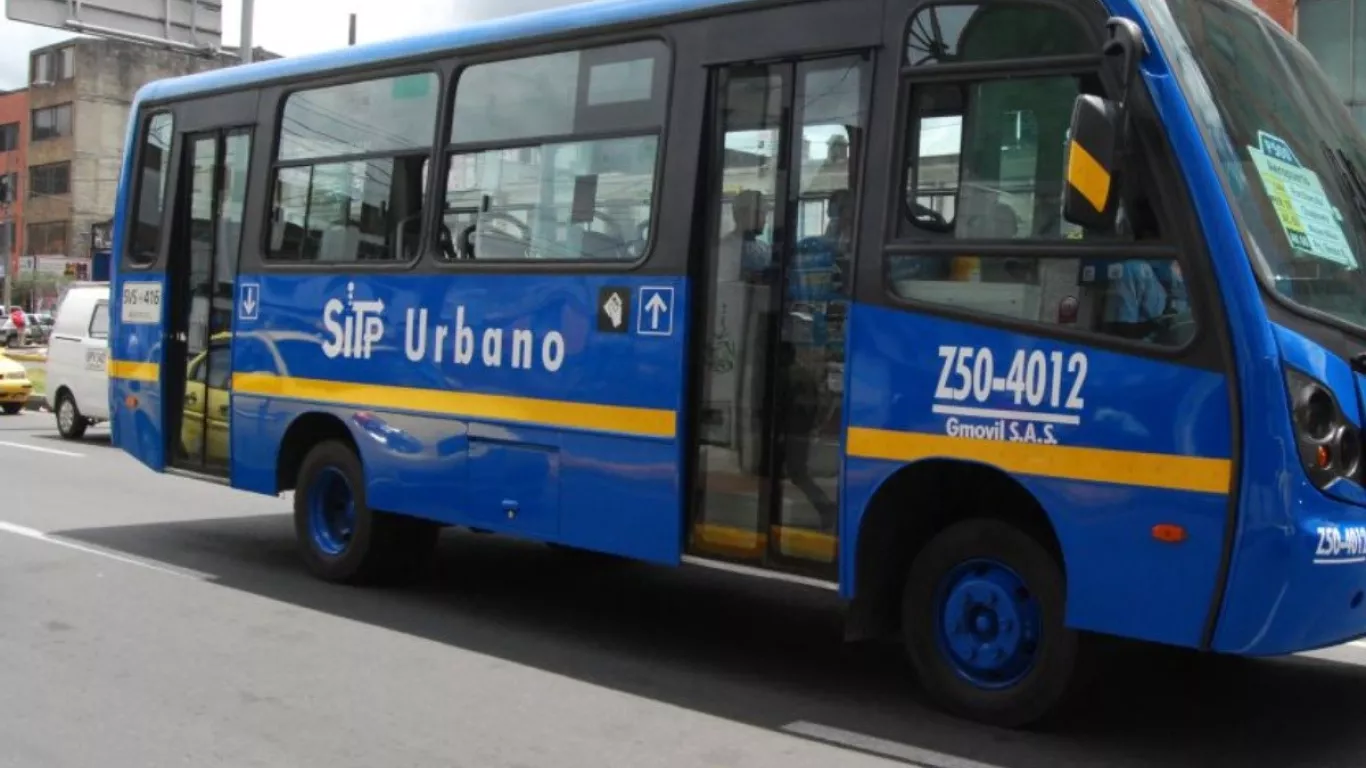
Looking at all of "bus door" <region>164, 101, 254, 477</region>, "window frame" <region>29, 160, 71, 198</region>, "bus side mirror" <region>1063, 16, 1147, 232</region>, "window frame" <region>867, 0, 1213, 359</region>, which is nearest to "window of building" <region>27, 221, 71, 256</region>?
"window frame" <region>29, 160, 71, 198</region>

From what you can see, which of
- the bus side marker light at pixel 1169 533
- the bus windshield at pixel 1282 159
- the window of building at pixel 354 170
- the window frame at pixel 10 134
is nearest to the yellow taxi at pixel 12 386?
the window of building at pixel 354 170

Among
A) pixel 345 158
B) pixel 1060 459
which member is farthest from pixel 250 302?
pixel 1060 459

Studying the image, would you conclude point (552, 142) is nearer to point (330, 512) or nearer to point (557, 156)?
point (557, 156)

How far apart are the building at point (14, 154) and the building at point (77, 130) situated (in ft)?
3.29

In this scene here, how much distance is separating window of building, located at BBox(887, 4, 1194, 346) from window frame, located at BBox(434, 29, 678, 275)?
1.40 m

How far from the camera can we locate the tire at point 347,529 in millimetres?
8586

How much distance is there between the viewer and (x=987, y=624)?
578cm

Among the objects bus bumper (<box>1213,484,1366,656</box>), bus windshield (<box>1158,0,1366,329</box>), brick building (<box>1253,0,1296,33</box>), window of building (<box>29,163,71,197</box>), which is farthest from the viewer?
window of building (<box>29,163,71,197</box>)

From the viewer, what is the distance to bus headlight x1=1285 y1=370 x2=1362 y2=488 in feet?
16.0

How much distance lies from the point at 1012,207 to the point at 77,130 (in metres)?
74.9

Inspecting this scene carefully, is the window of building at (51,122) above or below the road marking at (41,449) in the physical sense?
above

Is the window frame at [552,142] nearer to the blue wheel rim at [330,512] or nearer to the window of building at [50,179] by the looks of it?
the blue wheel rim at [330,512]

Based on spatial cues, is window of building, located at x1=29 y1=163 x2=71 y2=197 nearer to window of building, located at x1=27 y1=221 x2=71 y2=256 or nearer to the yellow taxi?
window of building, located at x1=27 y1=221 x2=71 y2=256

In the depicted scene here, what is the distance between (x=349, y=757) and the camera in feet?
17.7
